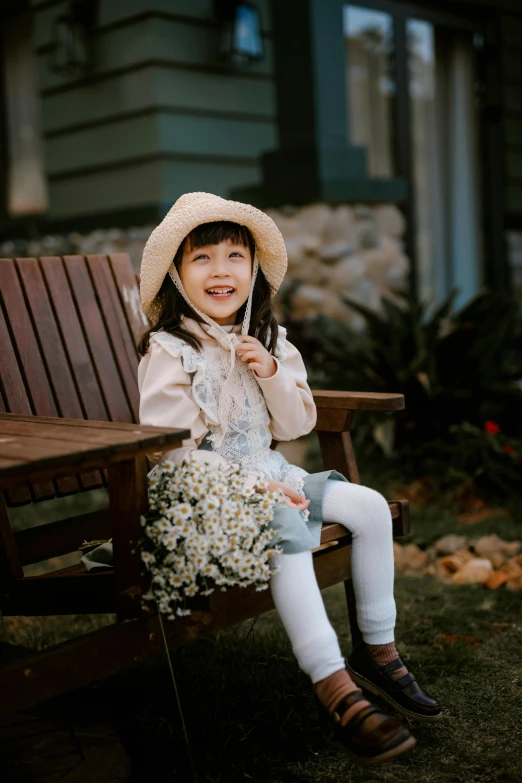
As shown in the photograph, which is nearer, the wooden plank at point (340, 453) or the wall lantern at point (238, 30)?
the wooden plank at point (340, 453)

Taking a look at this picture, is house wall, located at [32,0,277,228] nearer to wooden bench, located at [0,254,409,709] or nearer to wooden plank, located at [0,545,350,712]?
wooden bench, located at [0,254,409,709]

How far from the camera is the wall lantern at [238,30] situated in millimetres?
5656

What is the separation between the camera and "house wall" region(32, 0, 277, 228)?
5.62 meters

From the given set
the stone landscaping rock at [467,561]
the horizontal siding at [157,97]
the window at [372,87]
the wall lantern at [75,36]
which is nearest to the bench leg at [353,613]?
the stone landscaping rock at [467,561]

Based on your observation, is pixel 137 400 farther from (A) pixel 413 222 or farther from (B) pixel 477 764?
(A) pixel 413 222

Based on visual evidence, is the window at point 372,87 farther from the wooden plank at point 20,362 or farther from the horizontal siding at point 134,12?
the wooden plank at point 20,362

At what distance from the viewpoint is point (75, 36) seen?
227 inches

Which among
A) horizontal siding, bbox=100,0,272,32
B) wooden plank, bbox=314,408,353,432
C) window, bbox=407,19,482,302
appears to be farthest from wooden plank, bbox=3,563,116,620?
window, bbox=407,19,482,302

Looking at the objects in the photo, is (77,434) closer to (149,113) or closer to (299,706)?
(299,706)

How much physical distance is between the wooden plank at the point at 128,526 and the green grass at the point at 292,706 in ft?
1.55

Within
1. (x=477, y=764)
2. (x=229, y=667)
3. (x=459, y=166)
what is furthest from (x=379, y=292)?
(x=477, y=764)

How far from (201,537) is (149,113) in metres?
4.25

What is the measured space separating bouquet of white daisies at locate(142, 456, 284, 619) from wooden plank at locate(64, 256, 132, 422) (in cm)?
86

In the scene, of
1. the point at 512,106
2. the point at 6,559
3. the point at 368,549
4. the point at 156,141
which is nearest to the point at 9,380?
the point at 6,559
